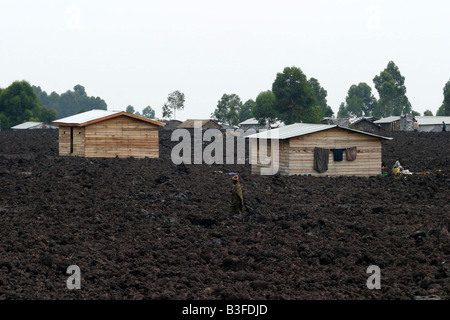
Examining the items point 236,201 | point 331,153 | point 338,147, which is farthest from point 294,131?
point 236,201

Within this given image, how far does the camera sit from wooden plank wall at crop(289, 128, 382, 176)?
28328mm

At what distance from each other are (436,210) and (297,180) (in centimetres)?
871

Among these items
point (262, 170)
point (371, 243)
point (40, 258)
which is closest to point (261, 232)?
point (371, 243)

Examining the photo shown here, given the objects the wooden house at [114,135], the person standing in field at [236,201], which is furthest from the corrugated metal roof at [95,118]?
the person standing in field at [236,201]

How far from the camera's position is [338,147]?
2891 centimetres

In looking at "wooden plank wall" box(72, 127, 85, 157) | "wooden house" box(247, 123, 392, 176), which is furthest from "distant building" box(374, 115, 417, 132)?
"wooden plank wall" box(72, 127, 85, 157)

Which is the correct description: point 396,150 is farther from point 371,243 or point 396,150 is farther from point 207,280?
point 207,280

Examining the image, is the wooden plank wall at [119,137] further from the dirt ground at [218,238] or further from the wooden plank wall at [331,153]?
the wooden plank wall at [331,153]

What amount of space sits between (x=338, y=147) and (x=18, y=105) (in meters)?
99.8

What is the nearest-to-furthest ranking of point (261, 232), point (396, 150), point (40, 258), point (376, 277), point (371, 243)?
point (376, 277) < point (40, 258) < point (371, 243) < point (261, 232) < point (396, 150)
